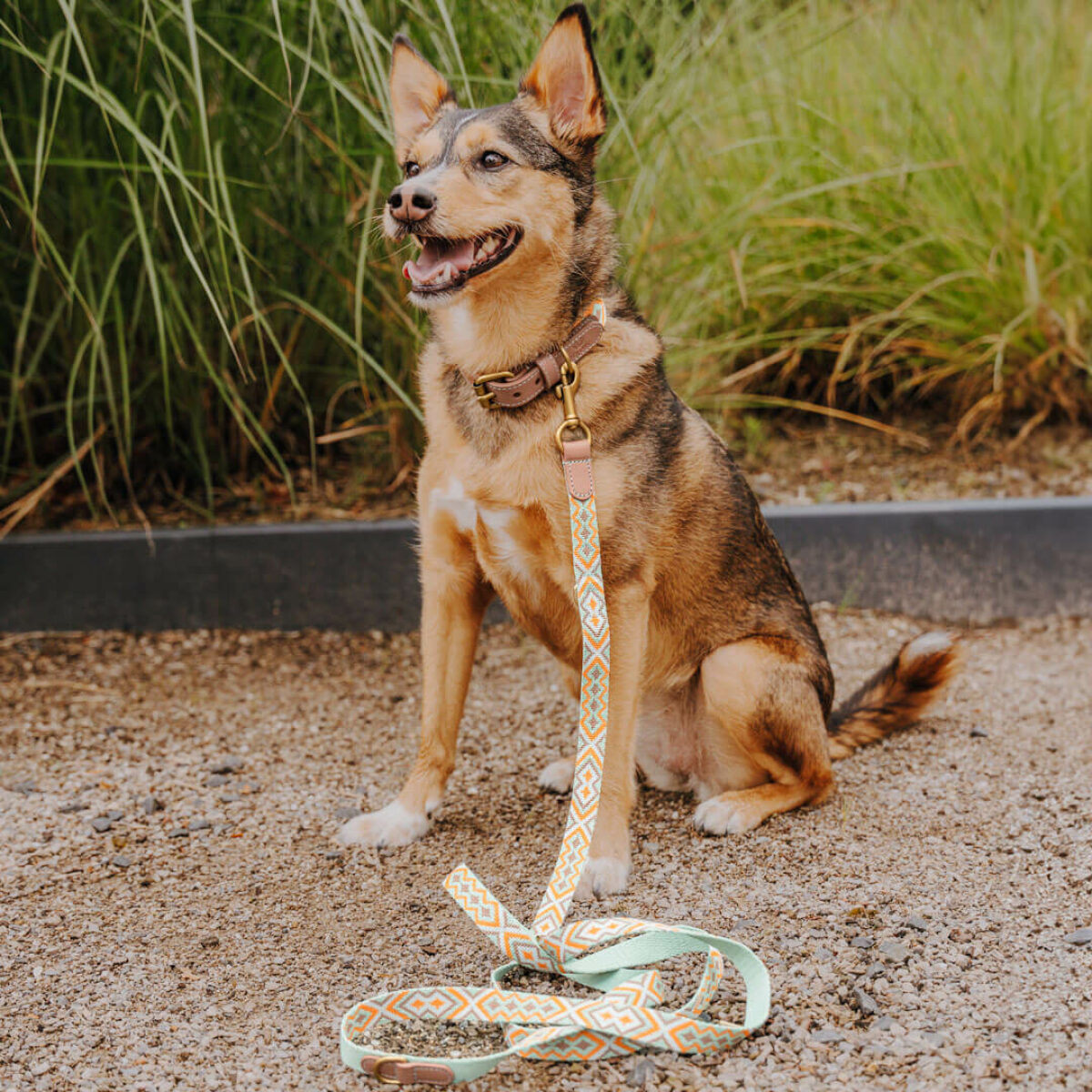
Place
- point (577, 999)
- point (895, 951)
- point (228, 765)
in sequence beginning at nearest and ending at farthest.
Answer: point (577, 999) < point (895, 951) < point (228, 765)

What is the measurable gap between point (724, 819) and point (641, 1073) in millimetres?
941

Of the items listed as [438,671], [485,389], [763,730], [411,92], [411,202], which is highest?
[411,92]

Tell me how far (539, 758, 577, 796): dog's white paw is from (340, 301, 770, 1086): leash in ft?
2.21

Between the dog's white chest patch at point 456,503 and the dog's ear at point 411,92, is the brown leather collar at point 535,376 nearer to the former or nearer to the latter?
the dog's white chest patch at point 456,503

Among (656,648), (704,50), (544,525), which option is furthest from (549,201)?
(704,50)

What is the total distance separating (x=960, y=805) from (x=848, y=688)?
0.88m

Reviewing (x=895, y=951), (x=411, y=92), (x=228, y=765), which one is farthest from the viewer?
(x=228, y=765)

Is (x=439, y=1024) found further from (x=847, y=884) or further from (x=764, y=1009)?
(x=847, y=884)

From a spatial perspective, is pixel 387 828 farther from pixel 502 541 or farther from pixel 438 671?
pixel 502 541

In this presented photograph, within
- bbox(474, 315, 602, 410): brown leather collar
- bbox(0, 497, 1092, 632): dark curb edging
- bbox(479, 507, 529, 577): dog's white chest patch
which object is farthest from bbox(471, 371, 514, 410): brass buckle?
bbox(0, 497, 1092, 632): dark curb edging

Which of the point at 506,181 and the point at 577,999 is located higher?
the point at 506,181

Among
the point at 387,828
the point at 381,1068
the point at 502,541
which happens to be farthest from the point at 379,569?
the point at 381,1068

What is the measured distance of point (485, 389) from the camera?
8.16 feet

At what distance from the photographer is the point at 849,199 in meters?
4.89
